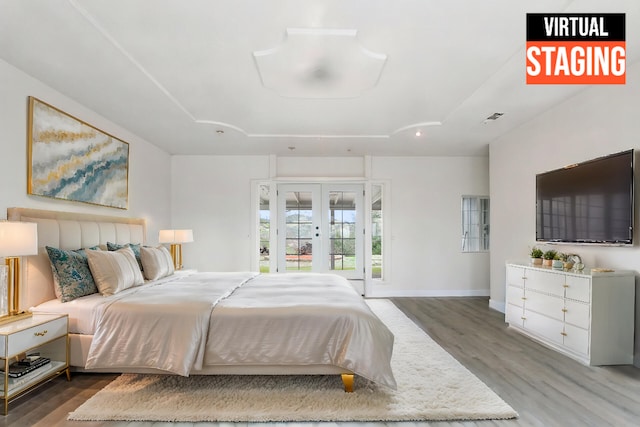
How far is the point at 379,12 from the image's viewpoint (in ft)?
7.70

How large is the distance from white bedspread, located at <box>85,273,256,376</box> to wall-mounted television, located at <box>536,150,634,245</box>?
132 inches

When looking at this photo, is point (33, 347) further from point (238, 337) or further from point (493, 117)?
point (493, 117)

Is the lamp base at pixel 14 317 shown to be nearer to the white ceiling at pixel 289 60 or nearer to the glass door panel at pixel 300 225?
the white ceiling at pixel 289 60

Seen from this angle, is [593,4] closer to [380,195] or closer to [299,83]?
[299,83]

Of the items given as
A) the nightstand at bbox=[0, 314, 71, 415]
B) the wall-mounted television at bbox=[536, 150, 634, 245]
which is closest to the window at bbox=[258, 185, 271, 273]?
the nightstand at bbox=[0, 314, 71, 415]

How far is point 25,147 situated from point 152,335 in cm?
191

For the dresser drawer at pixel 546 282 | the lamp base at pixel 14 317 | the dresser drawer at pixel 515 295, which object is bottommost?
the dresser drawer at pixel 515 295

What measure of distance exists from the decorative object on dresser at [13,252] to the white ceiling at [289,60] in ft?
4.19

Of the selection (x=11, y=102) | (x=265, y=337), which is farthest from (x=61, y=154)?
(x=265, y=337)

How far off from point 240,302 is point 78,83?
2.41 meters

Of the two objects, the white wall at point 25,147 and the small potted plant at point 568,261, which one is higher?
the white wall at point 25,147

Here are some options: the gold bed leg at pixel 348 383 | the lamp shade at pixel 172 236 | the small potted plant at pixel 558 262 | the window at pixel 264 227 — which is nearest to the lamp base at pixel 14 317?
the gold bed leg at pixel 348 383

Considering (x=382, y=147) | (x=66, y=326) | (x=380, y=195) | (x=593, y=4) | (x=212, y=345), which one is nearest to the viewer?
(x=593, y=4)

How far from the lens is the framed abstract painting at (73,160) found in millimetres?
3164
